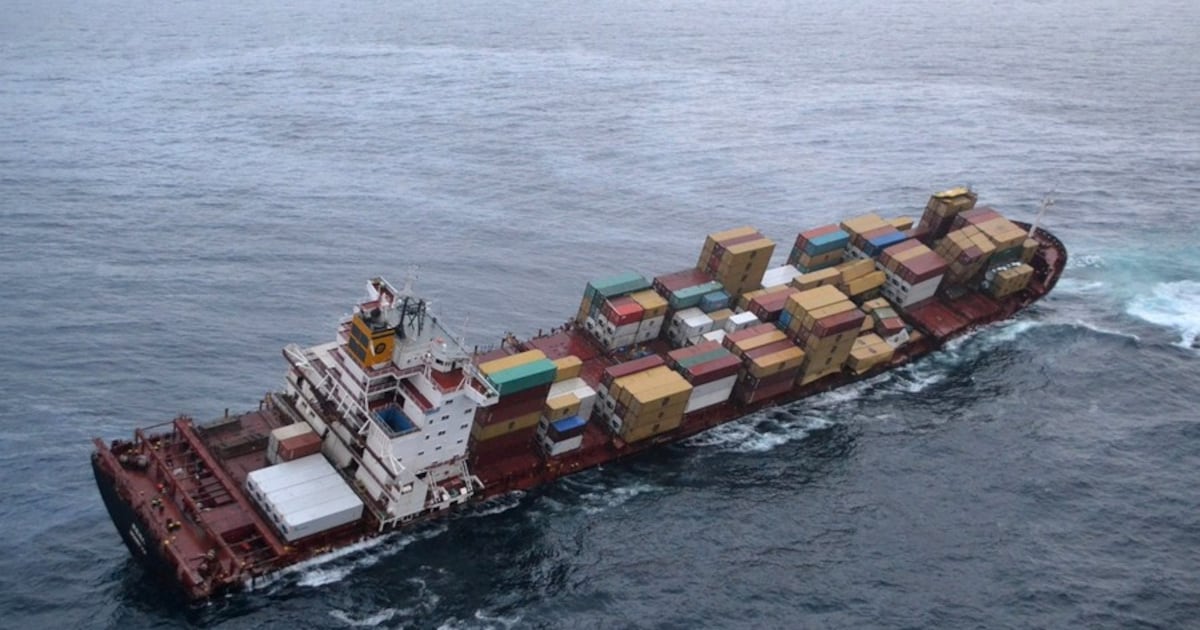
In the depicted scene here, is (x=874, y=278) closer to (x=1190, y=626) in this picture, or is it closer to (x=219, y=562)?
(x=1190, y=626)

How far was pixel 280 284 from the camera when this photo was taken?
123 metres

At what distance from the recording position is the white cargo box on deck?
77688 millimetres

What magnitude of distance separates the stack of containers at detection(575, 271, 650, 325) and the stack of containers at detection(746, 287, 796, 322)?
1187 cm

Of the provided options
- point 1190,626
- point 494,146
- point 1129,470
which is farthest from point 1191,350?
point 494,146

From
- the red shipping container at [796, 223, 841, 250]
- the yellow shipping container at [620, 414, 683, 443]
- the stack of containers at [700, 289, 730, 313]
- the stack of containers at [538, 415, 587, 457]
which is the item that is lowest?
the yellow shipping container at [620, 414, 683, 443]

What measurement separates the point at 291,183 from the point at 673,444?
8380 cm

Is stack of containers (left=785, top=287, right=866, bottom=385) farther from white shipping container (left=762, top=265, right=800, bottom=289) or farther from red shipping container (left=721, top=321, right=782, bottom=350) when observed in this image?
white shipping container (left=762, top=265, right=800, bottom=289)

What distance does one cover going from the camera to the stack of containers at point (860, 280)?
116062mm

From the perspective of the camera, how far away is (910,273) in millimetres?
117438

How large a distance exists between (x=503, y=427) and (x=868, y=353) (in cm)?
4290

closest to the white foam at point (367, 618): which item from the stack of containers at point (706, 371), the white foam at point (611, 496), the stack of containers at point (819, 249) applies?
the white foam at point (611, 496)

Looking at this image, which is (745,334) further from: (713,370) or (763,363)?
(713,370)

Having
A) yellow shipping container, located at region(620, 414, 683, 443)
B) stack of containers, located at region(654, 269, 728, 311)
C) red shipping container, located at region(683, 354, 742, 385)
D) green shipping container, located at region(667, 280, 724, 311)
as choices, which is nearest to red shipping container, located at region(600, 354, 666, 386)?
red shipping container, located at region(683, 354, 742, 385)

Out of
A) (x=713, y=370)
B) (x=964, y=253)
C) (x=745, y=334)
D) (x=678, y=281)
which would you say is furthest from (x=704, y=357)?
(x=964, y=253)
